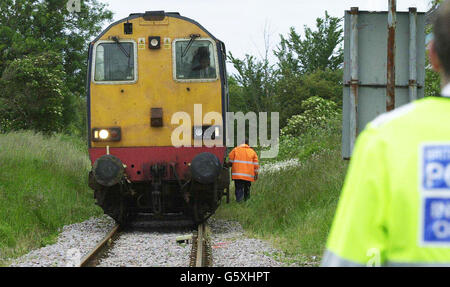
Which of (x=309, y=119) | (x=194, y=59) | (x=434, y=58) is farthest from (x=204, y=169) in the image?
(x=309, y=119)

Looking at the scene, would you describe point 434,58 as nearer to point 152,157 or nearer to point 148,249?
point 148,249

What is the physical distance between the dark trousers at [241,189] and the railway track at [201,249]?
3.67 m

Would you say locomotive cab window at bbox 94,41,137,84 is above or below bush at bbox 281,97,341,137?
above

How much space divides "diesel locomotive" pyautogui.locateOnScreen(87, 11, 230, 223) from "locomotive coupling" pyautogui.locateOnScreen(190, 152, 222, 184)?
0.17 metres

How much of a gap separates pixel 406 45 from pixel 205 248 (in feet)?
13.0

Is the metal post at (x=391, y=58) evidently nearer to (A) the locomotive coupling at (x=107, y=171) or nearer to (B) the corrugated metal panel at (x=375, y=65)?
(B) the corrugated metal panel at (x=375, y=65)

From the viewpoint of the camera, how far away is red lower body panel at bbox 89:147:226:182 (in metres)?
11.0

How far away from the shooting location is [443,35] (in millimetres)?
1864

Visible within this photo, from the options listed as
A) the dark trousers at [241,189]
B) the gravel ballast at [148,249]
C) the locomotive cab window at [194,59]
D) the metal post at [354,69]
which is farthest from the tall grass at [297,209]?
the locomotive cab window at [194,59]

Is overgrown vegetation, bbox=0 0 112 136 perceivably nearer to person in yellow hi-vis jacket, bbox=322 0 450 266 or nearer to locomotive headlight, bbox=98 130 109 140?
locomotive headlight, bbox=98 130 109 140

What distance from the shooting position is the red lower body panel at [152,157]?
432 inches

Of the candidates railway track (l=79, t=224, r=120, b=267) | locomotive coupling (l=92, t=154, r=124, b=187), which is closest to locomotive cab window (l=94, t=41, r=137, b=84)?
locomotive coupling (l=92, t=154, r=124, b=187)

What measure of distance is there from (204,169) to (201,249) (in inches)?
71.3
